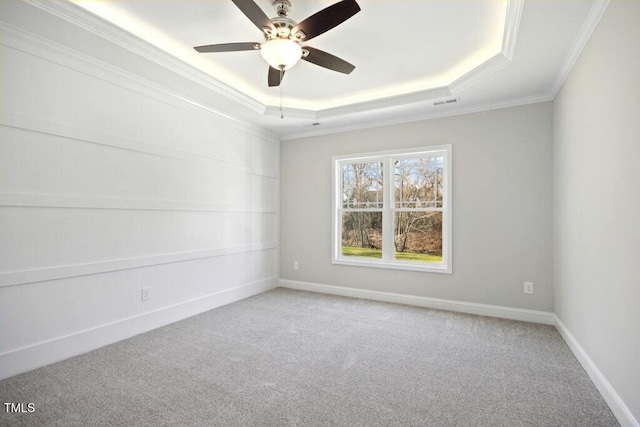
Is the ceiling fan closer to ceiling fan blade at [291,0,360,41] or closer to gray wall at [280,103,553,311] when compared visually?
ceiling fan blade at [291,0,360,41]

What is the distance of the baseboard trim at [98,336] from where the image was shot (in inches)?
91.2

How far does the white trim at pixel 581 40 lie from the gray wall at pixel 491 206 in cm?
60

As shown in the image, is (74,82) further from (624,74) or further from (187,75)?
(624,74)

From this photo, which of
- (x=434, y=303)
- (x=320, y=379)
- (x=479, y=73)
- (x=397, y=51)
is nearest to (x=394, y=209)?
(x=434, y=303)

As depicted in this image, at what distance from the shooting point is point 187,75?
124 inches

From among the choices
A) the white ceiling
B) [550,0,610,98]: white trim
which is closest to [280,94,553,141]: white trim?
the white ceiling

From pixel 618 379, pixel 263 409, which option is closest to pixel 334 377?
pixel 263 409

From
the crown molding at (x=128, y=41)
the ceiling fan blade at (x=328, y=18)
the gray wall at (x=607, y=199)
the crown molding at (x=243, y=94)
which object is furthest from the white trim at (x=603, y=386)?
the crown molding at (x=128, y=41)

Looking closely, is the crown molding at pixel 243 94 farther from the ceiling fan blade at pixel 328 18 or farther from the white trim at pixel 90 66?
the ceiling fan blade at pixel 328 18

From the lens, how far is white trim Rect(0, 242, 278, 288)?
2.33 metres

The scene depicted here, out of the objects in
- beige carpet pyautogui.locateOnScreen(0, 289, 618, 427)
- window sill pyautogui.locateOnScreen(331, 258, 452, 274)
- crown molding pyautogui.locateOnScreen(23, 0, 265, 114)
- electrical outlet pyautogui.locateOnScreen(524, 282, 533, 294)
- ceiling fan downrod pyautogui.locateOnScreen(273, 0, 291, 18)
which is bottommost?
beige carpet pyautogui.locateOnScreen(0, 289, 618, 427)

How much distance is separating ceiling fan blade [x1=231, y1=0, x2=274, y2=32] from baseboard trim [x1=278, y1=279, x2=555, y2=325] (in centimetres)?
355

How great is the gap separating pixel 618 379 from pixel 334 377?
1.75 m

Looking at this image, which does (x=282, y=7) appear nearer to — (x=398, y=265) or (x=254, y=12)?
(x=254, y=12)
